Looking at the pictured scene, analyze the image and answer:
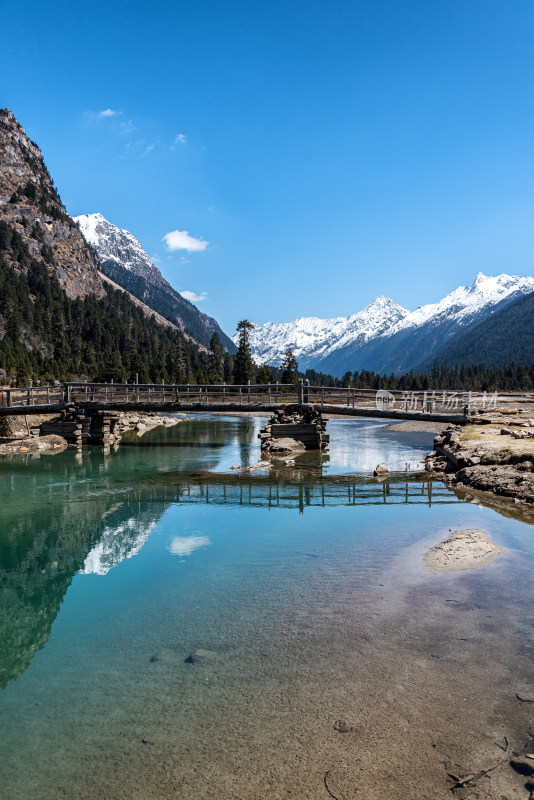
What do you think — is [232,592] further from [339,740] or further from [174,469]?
[174,469]

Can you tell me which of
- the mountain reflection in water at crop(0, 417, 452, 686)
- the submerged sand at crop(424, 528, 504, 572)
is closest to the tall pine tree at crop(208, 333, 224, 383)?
the mountain reflection in water at crop(0, 417, 452, 686)

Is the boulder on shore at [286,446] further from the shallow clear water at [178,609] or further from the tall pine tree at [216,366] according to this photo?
the tall pine tree at [216,366]

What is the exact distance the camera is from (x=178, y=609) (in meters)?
10.9

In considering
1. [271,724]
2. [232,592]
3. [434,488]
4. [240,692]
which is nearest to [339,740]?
[271,724]

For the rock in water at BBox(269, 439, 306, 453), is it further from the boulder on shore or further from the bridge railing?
the bridge railing

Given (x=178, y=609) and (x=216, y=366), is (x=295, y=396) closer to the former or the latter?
(x=178, y=609)

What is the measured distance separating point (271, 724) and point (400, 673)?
2.25 meters

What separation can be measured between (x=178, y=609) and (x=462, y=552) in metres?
7.31

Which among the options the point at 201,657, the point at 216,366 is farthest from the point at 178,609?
the point at 216,366

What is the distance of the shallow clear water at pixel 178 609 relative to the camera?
6461mm

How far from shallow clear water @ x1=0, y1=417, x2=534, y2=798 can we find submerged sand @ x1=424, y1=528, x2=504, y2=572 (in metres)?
0.47

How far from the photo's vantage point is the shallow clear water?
6.46m

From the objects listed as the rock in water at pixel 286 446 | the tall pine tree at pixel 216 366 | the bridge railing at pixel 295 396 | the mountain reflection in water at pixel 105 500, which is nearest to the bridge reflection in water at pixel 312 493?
the mountain reflection in water at pixel 105 500

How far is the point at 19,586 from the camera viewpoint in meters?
12.8
